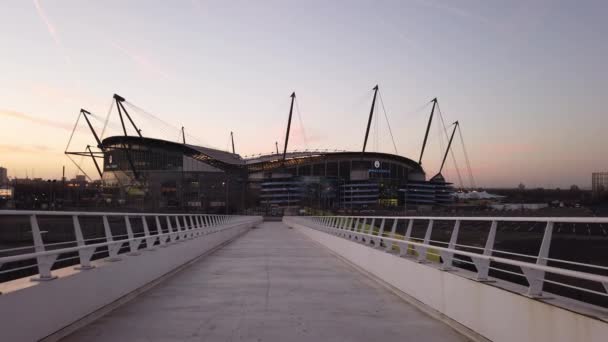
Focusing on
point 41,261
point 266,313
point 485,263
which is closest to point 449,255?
point 485,263

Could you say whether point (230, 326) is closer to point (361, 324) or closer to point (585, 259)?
point (361, 324)

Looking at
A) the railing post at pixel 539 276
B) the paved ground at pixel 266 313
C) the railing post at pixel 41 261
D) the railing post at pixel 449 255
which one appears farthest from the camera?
the railing post at pixel 449 255

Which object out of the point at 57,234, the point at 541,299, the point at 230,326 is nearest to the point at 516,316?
the point at 541,299

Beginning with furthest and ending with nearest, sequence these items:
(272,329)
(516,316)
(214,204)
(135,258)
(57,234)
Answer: (214,204), (57,234), (135,258), (272,329), (516,316)

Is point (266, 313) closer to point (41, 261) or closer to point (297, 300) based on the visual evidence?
point (297, 300)

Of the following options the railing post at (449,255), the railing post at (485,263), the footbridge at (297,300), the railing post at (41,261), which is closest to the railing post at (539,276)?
the footbridge at (297,300)

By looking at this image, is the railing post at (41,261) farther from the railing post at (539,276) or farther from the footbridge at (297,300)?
the railing post at (539,276)

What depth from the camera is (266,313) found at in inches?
397

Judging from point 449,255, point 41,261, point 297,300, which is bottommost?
point 297,300

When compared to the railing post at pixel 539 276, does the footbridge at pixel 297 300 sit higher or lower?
lower

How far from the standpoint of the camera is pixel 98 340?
797 centimetres

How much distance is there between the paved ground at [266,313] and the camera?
8.36 meters

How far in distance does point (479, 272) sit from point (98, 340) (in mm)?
5844

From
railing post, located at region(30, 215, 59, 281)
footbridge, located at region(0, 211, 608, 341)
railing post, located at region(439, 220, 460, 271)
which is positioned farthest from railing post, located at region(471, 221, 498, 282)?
railing post, located at region(30, 215, 59, 281)
